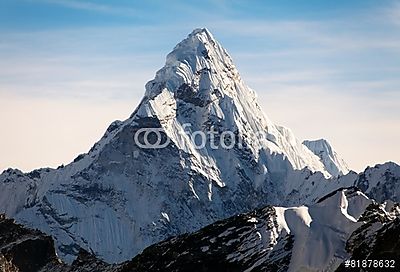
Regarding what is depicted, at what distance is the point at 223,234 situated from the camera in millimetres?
163250

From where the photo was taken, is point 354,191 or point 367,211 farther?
point 354,191

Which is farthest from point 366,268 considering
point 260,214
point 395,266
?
point 260,214

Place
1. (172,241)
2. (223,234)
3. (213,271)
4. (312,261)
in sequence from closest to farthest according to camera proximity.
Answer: (312,261)
(213,271)
(223,234)
(172,241)

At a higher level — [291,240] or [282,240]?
[282,240]

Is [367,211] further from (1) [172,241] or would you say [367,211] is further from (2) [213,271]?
(1) [172,241]

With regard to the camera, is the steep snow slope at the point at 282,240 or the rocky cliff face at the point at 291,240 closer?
the rocky cliff face at the point at 291,240

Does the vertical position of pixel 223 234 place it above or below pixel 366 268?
above

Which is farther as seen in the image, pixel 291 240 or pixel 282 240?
pixel 282 240

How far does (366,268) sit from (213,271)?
1334 inches

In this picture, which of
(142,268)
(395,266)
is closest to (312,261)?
(395,266)

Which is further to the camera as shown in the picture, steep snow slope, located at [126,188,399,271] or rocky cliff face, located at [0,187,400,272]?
steep snow slope, located at [126,188,399,271]

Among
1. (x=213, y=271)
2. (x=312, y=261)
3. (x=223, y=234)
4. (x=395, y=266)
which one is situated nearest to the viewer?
(x=395, y=266)

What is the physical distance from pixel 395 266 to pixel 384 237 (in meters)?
7.28

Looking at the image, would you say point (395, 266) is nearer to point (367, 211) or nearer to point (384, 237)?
point (384, 237)
